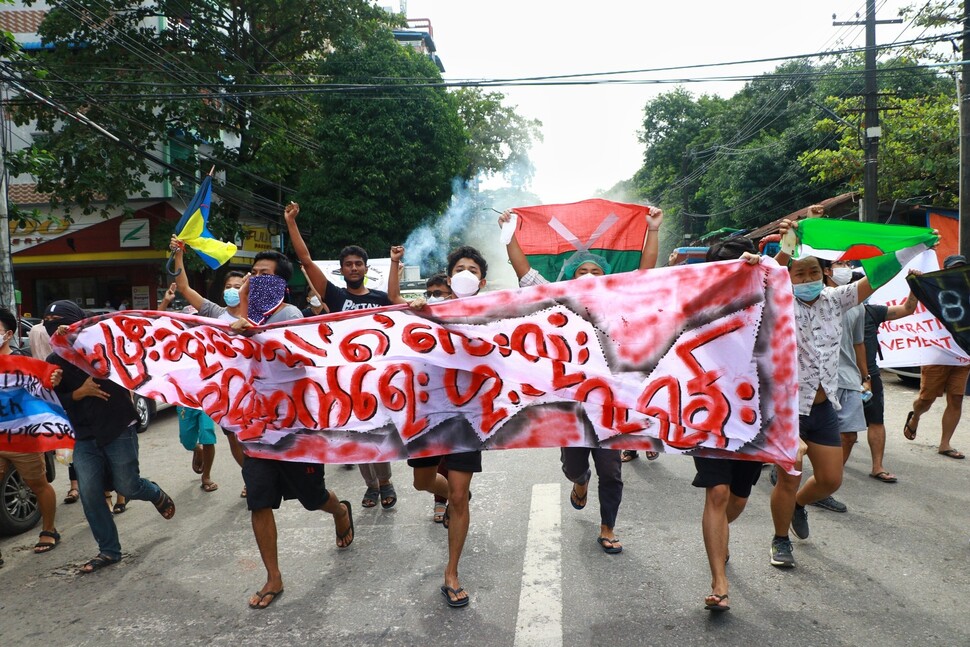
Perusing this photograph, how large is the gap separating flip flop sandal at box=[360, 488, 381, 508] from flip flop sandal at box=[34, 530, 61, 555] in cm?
213

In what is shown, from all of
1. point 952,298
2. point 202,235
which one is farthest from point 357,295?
point 952,298

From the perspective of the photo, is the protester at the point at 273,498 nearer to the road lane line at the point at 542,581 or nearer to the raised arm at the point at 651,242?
the road lane line at the point at 542,581

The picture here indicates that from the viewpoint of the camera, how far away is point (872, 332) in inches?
252

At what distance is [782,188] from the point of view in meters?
31.5

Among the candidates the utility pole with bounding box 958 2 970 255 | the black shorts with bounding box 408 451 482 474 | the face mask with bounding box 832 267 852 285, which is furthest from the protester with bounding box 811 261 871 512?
the utility pole with bounding box 958 2 970 255

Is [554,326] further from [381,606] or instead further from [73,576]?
[73,576]

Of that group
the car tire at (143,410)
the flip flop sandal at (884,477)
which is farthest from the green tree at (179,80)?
A: the flip flop sandal at (884,477)

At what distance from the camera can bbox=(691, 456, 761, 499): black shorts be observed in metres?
3.90

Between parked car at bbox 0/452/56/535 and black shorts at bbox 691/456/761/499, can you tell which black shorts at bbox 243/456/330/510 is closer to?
black shorts at bbox 691/456/761/499

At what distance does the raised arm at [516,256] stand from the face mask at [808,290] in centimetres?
165

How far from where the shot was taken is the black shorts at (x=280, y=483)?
421 cm

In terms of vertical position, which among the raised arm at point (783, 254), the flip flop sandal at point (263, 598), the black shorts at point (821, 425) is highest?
the raised arm at point (783, 254)

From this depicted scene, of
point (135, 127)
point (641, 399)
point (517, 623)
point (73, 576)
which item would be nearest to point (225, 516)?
point (73, 576)

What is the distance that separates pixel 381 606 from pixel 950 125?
1867 centimetres
